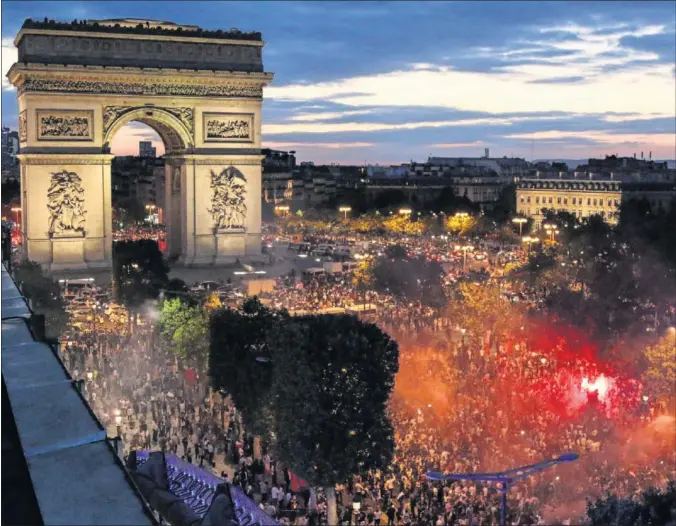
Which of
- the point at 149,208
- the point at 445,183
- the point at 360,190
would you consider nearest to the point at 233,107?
the point at 149,208

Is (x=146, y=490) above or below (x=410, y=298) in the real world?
above

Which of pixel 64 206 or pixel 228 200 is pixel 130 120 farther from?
pixel 228 200

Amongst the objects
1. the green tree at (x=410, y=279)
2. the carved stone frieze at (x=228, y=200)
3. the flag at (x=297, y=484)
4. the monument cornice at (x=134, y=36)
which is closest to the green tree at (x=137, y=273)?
the carved stone frieze at (x=228, y=200)

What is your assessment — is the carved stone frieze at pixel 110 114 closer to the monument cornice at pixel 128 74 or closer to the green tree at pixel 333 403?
the monument cornice at pixel 128 74

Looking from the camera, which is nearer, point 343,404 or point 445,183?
point 343,404

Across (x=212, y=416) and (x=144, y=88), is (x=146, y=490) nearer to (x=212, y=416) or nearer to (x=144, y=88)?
(x=212, y=416)

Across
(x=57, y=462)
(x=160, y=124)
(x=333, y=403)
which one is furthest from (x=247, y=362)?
(x=160, y=124)
